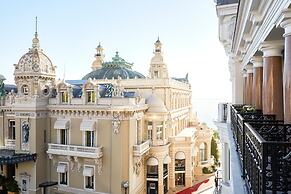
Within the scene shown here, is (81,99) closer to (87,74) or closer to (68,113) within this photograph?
(68,113)

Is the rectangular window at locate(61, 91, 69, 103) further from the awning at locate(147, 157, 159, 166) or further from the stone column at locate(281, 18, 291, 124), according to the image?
the stone column at locate(281, 18, 291, 124)

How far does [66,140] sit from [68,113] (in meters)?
2.00

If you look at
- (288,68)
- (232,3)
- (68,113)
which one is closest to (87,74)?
(68,113)

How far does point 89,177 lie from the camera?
814 inches

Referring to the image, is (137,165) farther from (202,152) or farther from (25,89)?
(202,152)

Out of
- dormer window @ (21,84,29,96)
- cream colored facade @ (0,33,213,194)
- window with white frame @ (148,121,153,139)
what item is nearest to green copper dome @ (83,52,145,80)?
cream colored facade @ (0,33,213,194)

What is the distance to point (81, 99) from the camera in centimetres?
2066

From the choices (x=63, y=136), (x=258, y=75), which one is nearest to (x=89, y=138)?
(x=63, y=136)

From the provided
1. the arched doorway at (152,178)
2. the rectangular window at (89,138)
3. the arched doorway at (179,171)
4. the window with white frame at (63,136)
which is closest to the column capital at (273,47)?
the rectangular window at (89,138)

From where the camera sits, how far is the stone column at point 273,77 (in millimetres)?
5578

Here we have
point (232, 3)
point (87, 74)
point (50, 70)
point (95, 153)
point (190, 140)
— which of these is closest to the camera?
point (232, 3)

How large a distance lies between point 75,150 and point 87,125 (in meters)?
1.99

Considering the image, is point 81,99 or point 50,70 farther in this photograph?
point 50,70

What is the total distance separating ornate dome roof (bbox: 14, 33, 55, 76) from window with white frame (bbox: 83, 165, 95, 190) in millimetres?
8041
